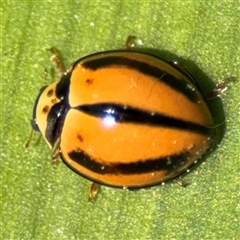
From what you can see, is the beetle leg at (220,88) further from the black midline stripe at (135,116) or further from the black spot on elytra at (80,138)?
the black spot on elytra at (80,138)

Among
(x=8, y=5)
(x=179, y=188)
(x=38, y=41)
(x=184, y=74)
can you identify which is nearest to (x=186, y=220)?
(x=179, y=188)

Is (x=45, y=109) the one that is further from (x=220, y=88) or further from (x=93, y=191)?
(x=220, y=88)

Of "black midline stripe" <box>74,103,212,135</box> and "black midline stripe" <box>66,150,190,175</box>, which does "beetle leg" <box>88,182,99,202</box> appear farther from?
"black midline stripe" <box>74,103,212,135</box>

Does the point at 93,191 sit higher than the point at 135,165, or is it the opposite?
the point at 135,165

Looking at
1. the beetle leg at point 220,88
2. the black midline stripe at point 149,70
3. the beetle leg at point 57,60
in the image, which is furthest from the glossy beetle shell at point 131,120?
the beetle leg at point 57,60

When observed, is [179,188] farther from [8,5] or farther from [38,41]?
[8,5]

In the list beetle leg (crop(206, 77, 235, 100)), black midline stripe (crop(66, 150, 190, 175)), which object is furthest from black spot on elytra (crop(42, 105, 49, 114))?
beetle leg (crop(206, 77, 235, 100))

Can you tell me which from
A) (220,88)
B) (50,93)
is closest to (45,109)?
(50,93)
